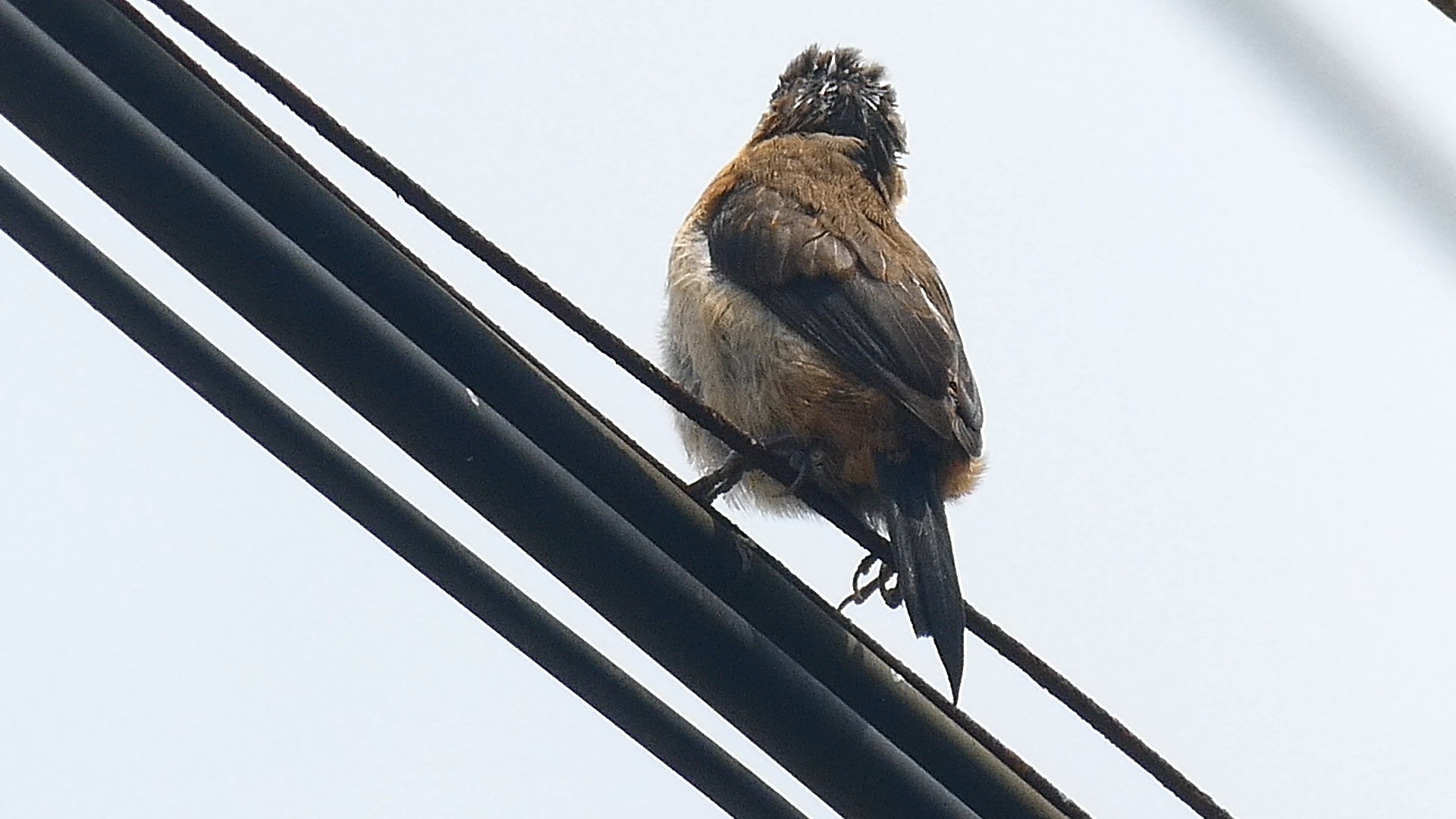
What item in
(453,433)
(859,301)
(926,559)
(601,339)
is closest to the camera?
(453,433)

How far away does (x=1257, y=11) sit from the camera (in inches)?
70.2

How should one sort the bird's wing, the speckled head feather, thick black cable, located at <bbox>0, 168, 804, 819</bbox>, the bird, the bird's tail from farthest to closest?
the speckled head feather → the bird's wing → the bird → the bird's tail → thick black cable, located at <bbox>0, 168, 804, 819</bbox>

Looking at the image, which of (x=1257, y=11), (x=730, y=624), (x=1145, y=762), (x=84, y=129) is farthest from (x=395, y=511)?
(x=1257, y=11)

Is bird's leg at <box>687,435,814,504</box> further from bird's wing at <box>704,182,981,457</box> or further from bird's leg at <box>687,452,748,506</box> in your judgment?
bird's wing at <box>704,182,981,457</box>

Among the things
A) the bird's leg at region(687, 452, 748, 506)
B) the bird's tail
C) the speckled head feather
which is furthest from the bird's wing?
the speckled head feather

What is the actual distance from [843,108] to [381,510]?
12.2 ft

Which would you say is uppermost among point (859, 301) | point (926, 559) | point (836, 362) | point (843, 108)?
point (843, 108)

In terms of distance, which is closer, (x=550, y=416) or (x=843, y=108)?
(x=550, y=416)

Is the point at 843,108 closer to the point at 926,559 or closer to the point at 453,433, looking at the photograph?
the point at 926,559

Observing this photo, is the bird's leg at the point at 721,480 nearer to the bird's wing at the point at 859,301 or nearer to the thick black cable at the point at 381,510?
the bird's wing at the point at 859,301

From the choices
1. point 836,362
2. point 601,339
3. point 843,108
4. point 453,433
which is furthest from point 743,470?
point 843,108

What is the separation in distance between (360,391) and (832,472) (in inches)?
77.5

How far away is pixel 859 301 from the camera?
13.5 feet

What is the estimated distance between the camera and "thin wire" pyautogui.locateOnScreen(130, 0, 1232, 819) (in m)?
2.16
